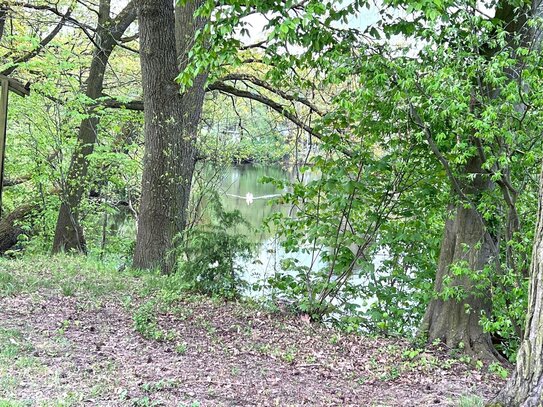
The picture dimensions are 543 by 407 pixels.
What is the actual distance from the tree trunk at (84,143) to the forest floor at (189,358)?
4.90m

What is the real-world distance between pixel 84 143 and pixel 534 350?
416 inches

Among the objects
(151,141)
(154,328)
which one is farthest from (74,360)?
(151,141)

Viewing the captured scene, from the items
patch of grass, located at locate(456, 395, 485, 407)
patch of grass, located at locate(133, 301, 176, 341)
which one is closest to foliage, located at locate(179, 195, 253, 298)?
patch of grass, located at locate(133, 301, 176, 341)

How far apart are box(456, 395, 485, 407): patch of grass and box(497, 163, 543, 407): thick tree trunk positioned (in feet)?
2.56

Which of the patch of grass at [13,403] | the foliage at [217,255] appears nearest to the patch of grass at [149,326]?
the foliage at [217,255]

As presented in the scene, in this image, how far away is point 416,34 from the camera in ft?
16.2

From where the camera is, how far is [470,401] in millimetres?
3861

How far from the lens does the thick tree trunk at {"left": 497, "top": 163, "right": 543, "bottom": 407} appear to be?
2.88m

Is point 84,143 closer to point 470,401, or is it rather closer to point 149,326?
point 149,326

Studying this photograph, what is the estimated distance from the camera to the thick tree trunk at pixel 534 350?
113 inches

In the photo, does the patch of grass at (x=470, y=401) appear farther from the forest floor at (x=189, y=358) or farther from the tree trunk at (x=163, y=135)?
the tree trunk at (x=163, y=135)

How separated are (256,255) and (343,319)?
1.43 m

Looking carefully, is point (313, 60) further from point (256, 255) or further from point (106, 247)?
point (106, 247)

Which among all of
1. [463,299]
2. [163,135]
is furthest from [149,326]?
[163,135]
